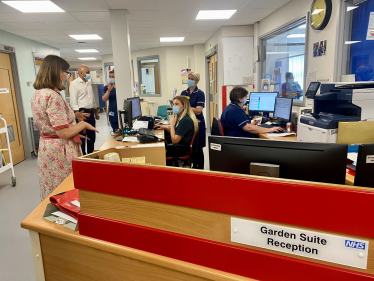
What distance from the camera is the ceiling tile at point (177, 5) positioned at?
395 centimetres

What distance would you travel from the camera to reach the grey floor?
6.93ft

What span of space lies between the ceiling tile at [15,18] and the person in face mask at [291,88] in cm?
447

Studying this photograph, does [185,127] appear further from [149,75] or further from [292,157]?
[149,75]

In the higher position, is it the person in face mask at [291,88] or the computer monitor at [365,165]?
the person in face mask at [291,88]

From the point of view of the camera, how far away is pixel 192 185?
863mm

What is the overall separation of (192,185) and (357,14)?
10.2ft

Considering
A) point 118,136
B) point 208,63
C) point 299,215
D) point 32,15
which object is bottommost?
point 118,136

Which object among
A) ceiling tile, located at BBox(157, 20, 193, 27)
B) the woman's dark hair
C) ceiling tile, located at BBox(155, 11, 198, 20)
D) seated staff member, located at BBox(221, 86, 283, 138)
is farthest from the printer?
ceiling tile, located at BBox(157, 20, 193, 27)

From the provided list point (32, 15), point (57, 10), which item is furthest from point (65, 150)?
point (32, 15)

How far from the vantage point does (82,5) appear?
12.8ft

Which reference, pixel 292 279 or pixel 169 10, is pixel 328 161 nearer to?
pixel 292 279

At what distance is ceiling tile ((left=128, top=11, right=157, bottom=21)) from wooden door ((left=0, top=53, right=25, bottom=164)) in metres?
2.62

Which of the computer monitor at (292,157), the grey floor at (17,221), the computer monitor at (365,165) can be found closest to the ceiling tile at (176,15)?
the grey floor at (17,221)

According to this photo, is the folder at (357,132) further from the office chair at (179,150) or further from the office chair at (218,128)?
the office chair at (179,150)
